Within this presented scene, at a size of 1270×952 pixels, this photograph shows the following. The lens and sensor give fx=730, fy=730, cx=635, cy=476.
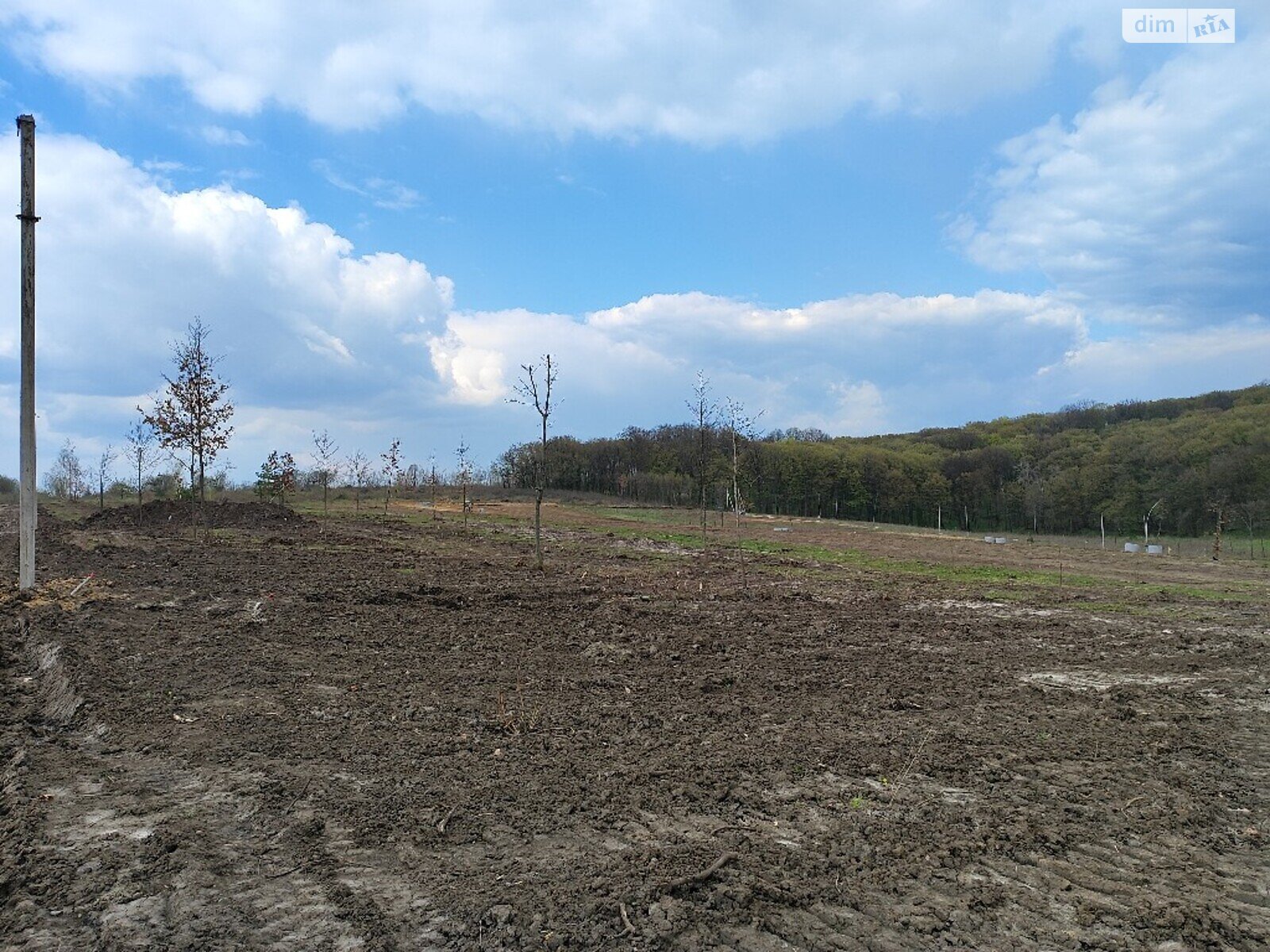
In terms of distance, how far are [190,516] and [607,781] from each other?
34106 mm

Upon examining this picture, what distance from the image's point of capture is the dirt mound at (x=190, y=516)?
3067 cm

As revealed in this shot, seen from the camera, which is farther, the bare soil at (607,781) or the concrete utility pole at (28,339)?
the concrete utility pole at (28,339)

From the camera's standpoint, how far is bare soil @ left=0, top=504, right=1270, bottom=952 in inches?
138

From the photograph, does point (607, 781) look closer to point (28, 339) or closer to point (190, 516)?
point (28, 339)

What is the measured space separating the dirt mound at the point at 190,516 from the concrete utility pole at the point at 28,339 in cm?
1894

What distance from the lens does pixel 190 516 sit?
108ft

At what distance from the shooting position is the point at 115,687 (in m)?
6.79

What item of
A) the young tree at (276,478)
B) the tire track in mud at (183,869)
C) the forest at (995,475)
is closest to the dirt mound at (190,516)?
the young tree at (276,478)

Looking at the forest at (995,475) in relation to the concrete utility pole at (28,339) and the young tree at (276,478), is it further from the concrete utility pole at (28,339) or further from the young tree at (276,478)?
the concrete utility pole at (28,339)

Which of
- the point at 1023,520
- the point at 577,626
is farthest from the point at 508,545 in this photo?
the point at 1023,520

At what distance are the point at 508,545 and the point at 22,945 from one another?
2326cm

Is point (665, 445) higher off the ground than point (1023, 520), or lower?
higher

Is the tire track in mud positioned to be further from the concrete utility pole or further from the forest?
the forest

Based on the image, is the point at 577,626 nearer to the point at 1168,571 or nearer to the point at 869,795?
the point at 869,795
